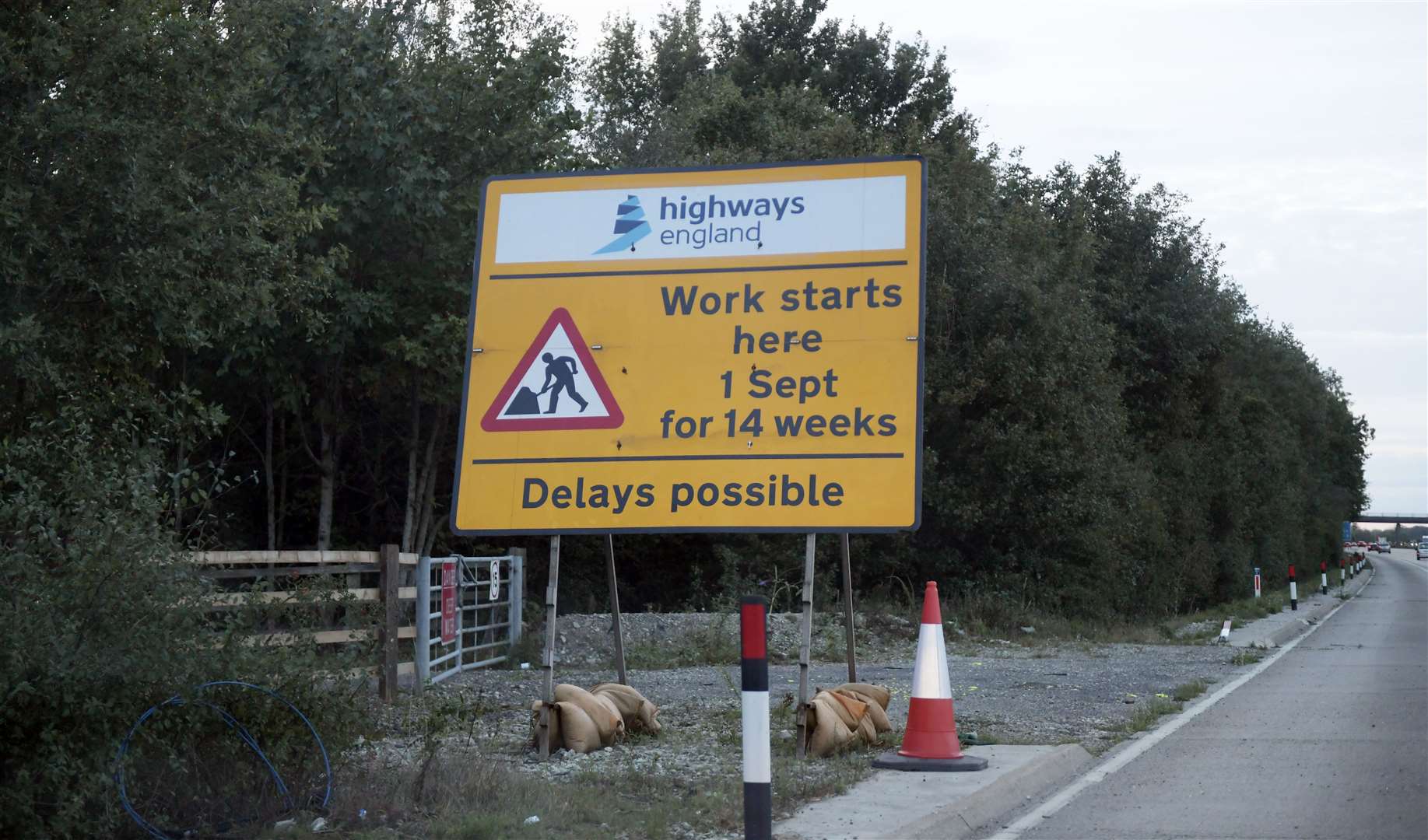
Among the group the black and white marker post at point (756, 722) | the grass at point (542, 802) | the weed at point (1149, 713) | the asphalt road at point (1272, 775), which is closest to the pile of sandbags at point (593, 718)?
the grass at point (542, 802)

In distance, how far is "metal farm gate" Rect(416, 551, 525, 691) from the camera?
46.4 ft

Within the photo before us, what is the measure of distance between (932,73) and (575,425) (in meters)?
43.1

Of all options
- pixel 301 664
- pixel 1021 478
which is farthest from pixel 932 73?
pixel 301 664

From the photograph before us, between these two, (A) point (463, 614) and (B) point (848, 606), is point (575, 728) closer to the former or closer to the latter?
(B) point (848, 606)

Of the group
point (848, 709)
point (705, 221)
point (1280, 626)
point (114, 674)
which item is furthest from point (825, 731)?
point (1280, 626)

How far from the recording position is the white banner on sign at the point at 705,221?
934 centimetres

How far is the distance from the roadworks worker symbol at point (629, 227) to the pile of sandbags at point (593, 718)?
296cm

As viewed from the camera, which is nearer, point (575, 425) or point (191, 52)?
point (575, 425)

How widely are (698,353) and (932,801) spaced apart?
336 centimetres

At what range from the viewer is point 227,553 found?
10953 millimetres

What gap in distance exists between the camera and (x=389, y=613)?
12.5 meters

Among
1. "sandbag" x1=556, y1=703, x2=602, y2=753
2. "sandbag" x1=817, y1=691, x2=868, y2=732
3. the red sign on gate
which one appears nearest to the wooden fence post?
the red sign on gate

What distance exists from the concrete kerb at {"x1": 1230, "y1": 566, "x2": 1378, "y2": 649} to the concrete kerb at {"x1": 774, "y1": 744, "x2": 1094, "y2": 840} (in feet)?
48.0

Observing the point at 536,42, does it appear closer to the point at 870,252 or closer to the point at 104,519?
the point at 870,252
